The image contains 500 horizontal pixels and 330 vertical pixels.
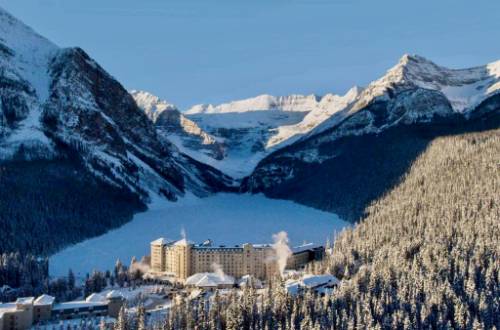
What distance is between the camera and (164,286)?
5463 inches

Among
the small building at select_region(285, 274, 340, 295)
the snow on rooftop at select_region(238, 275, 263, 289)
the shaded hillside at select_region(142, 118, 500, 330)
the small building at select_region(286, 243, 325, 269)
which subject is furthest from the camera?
the small building at select_region(286, 243, 325, 269)

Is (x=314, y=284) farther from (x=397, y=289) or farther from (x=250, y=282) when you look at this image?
(x=397, y=289)

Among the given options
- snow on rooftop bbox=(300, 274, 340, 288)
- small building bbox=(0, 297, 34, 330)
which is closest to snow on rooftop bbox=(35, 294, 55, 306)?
small building bbox=(0, 297, 34, 330)

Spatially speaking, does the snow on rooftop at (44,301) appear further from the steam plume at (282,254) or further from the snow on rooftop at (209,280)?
the steam plume at (282,254)

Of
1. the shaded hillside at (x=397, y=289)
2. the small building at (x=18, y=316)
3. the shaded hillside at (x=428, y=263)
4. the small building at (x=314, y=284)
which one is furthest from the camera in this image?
the small building at (x=314, y=284)

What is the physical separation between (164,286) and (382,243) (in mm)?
52633

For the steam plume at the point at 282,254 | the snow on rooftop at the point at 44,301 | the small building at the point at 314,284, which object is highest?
the steam plume at the point at 282,254

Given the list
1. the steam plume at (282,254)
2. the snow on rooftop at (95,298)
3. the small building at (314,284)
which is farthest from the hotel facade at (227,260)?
the snow on rooftop at (95,298)

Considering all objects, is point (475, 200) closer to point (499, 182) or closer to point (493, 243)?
point (499, 182)

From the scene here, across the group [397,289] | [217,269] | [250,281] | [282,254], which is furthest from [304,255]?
[397,289]

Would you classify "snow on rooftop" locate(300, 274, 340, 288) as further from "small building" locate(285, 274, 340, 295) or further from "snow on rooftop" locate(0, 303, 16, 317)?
"snow on rooftop" locate(0, 303, 16, 317)

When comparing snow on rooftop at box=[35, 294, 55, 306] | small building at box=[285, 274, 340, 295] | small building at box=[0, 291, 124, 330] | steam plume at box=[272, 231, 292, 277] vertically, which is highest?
steam plume at box=[272, 231, 292, 277]

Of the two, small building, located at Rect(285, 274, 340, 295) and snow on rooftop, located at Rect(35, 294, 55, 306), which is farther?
small building, located at Rect(285, 274, 340, 295)

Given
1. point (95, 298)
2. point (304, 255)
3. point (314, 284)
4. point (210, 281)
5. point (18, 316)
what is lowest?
point (18, 316)
